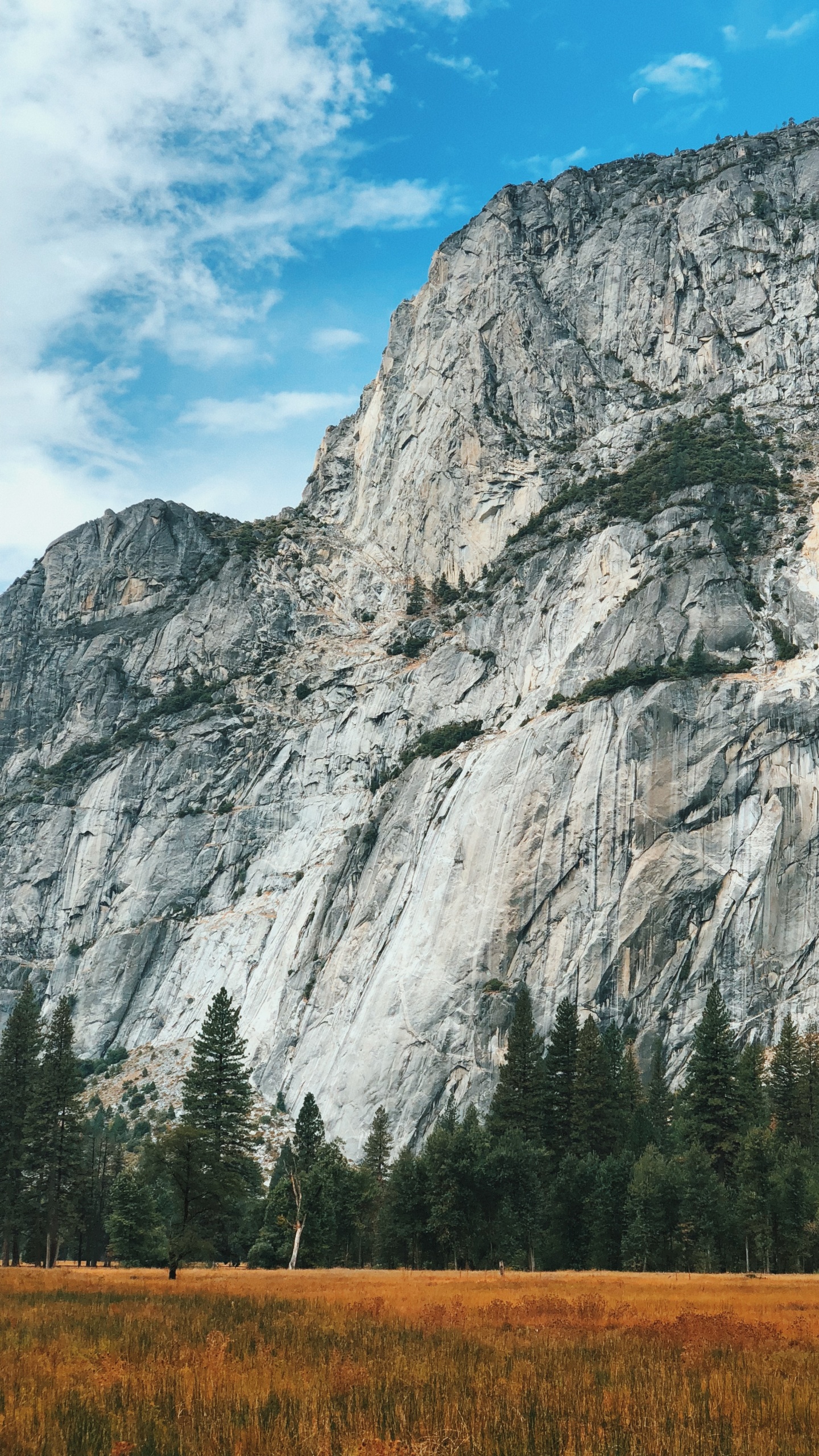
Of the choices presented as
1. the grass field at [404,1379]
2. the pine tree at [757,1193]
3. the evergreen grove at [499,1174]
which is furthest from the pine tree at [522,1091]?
Answer: the grass field at [404,1379]

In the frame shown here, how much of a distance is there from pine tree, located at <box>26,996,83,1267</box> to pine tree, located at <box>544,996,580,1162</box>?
2594 cm

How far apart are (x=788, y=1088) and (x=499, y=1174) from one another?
71.8 feet

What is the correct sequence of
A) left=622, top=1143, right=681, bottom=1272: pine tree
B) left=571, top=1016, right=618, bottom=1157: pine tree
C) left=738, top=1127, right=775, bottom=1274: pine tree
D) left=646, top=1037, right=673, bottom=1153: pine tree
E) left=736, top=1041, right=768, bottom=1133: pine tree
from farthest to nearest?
left=646, top=1037, right=673, bottom=1153: pine tree < left=571, top=1016, right=618, bottom=1157: pine tree < left=736, top=1041, right=768, bottom=1133: pine tree < left=738, top=1127, right=775, bottom=1274: pine tree < left=622, top=1143, right=681, bottom=1272: pine tree

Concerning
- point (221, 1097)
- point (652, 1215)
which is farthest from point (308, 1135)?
point (652, 1215)

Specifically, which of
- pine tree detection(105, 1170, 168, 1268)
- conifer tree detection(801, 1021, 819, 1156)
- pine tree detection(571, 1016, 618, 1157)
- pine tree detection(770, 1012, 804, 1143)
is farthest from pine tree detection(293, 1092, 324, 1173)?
conifer tree detection(801, 1021, 819, 1156)

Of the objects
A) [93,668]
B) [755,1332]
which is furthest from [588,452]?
[755,1332]

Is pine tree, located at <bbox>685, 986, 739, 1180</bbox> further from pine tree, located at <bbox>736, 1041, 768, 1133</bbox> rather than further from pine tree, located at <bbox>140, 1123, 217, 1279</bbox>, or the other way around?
pine tree, located at <bbox>140, 1123, 217, 1279</bbox>

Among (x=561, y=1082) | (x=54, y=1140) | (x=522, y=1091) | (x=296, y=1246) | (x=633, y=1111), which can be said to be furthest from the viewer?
(x=633, y=1111)

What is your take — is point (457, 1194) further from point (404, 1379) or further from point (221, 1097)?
point (404, 1379)

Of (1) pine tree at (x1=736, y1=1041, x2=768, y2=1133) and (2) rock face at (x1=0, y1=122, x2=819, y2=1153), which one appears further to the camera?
(2) rock face at (x1=0, y1=122, x2=819, y2=1153)

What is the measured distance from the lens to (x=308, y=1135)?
69.0 metres

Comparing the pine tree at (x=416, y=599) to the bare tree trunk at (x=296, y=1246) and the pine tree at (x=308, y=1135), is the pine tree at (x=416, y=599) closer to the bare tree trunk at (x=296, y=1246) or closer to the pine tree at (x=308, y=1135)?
the pine tree at (x=308, y=1135)

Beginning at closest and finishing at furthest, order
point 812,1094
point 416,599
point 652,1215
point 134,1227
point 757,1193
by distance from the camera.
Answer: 1. point 652,1215
2. point 757,1193
3. point 134,1227
4. point 812,1094
5. point 416,599

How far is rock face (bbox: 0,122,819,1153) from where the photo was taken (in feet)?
316
